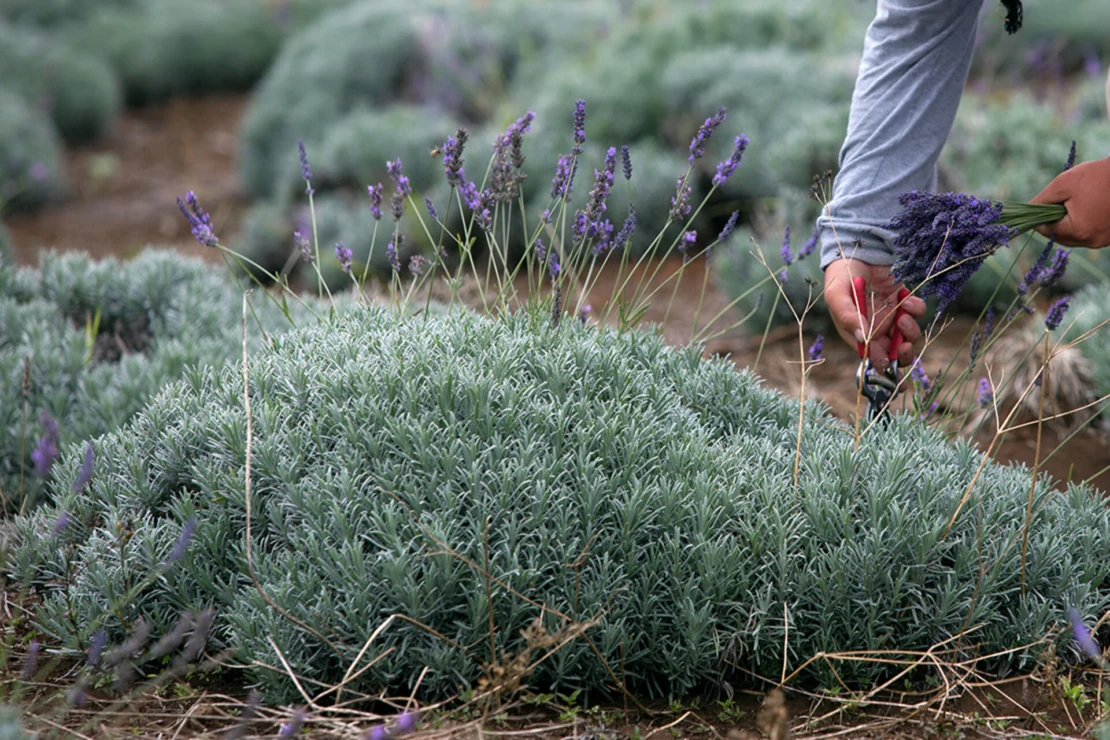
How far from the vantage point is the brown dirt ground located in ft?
6.75

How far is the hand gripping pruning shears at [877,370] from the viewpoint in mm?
2402

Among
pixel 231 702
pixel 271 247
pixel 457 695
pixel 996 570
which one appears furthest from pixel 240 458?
pixel 271 247

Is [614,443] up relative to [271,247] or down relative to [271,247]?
up

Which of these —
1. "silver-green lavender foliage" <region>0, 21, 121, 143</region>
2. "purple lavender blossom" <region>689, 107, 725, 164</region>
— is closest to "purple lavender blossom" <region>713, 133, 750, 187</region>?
"purple lavender blossom" <region>689, 107, 725, 164</region>

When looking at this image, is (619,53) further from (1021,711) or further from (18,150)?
(1021,711)

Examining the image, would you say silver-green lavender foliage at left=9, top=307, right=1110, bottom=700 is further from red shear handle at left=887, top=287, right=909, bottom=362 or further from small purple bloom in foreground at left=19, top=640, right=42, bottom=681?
red shear handle at left=887, top=287, right=909, bottom=362

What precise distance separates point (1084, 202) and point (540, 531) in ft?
4.75

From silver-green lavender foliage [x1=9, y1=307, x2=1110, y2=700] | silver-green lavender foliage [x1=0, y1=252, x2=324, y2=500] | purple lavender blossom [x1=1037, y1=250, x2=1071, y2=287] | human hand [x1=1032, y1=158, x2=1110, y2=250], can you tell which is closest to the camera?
silver-green lavender foliage [x1=9, y1=307, x2=1110, y2=700]

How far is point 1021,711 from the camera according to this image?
2113 millimetres

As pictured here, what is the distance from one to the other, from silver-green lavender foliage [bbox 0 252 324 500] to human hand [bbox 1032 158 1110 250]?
7.04 ft

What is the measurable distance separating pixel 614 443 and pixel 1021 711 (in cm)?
102

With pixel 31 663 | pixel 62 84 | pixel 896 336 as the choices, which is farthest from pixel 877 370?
pixel 62 84

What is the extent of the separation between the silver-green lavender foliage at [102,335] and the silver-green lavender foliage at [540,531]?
0.71 metres

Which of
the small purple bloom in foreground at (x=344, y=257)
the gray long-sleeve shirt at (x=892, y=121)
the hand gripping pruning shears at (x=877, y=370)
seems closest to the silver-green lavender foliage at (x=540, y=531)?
the hand gripping pruning shears at (x=877, y=370)
